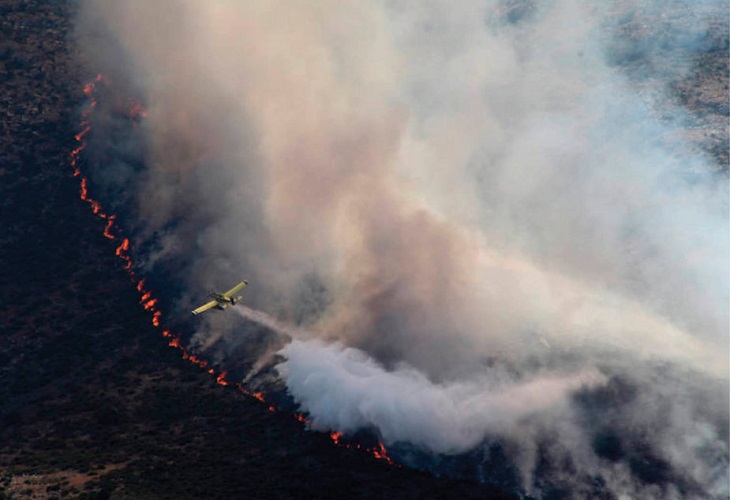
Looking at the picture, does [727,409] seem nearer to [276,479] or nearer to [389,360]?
[389,360]

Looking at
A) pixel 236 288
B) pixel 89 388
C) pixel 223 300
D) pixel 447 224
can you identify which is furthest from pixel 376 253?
pixel 89 388

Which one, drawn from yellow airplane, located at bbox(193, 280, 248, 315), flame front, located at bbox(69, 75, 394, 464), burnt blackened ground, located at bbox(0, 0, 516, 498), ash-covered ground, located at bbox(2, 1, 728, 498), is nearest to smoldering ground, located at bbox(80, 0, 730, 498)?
ash-covered ground, located at bbox(2, 1, 728, 498)

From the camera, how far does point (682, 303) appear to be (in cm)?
10131

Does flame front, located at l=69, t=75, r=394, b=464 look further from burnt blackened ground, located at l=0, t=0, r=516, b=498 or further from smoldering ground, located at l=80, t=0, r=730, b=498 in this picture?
smoldering ground, located at l=80, t=0, r=730, b=498

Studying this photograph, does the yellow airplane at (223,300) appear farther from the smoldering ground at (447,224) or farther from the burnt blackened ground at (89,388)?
the burnt blackened ground at (89,388)

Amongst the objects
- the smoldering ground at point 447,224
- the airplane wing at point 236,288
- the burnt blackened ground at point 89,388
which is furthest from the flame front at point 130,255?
the airplane wing at point 236,288

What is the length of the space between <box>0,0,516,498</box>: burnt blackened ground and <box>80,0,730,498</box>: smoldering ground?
536 centimetres

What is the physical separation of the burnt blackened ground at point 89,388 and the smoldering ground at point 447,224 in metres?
5.36

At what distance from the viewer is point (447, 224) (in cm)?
10975

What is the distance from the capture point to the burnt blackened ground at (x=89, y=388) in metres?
87.7

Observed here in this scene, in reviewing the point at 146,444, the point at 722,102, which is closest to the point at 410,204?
the point at 146,444

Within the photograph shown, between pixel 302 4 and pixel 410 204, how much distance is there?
3338 centimetres

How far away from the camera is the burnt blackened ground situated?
288 feet

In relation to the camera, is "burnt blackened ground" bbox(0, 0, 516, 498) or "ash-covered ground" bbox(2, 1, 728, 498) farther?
"ash-covered ground" bbox(2, 1, 728, 498)
